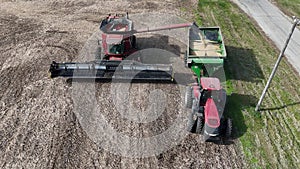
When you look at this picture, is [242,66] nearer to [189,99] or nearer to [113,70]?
[189,99]

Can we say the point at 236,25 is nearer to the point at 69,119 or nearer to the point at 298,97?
the point at 298,97

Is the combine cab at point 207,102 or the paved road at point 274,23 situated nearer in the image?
the combine cab at point 207,102

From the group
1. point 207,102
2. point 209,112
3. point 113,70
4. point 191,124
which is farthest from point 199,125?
point 113,70

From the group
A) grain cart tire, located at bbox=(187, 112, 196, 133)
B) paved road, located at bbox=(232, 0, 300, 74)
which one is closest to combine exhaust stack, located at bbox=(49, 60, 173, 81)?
grain cart tire, located at bbox=(187, 112, 196, 133)

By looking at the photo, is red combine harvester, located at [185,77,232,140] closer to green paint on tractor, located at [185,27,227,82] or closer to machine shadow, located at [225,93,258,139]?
machine shadow, located at [225,93,258,139]

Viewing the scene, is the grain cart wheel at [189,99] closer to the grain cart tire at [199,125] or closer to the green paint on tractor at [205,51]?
the grain cart tire at [199,125]

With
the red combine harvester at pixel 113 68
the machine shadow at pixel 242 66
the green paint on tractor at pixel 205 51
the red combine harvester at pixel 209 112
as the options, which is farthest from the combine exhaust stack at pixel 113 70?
the machine shadow at pixel 242 66

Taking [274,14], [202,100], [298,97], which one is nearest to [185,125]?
[202,100]
